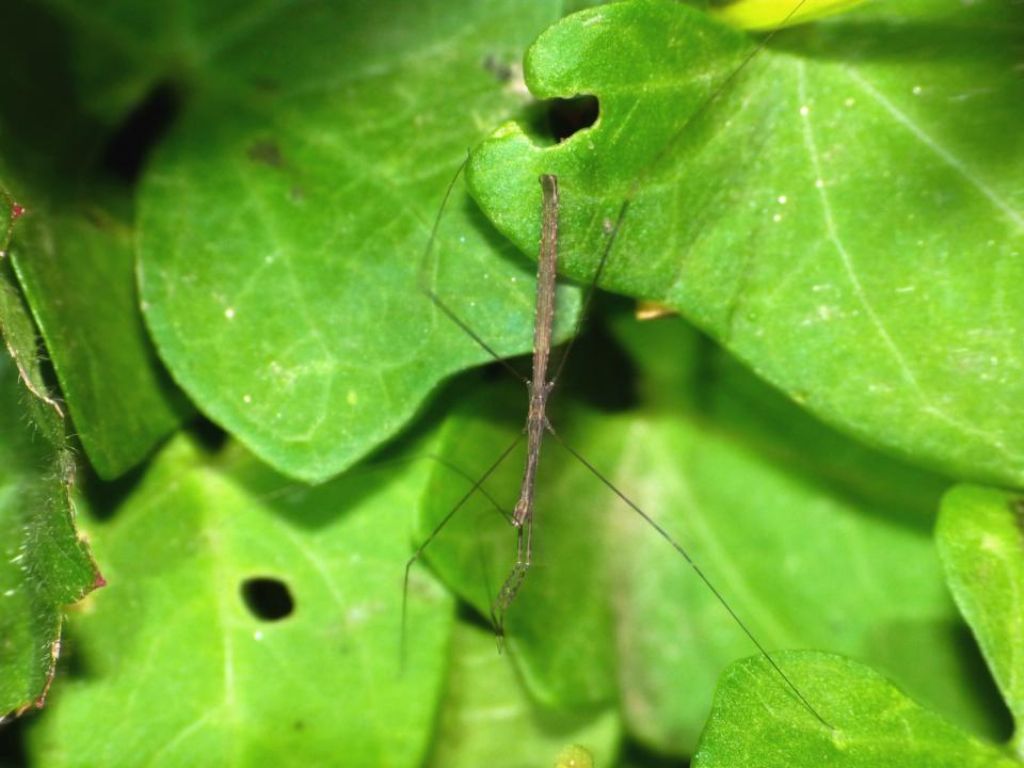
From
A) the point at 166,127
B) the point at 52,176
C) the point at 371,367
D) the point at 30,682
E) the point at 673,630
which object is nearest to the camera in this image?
the point at 30,682

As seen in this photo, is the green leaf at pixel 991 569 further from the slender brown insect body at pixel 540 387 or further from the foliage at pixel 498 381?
the slender brown insect body at pixel 540 387

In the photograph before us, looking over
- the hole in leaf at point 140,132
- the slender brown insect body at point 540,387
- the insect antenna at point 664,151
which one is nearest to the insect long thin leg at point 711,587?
the slender brown insect body at point 540,387

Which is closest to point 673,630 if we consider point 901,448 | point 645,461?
point 645,461

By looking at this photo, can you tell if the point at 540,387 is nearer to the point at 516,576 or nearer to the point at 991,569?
the point at 516,576

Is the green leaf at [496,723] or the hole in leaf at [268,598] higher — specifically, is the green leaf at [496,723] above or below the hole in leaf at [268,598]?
below

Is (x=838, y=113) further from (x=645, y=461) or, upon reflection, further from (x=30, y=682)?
(x=30, y=682)

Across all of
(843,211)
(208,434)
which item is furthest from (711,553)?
(208,434)
